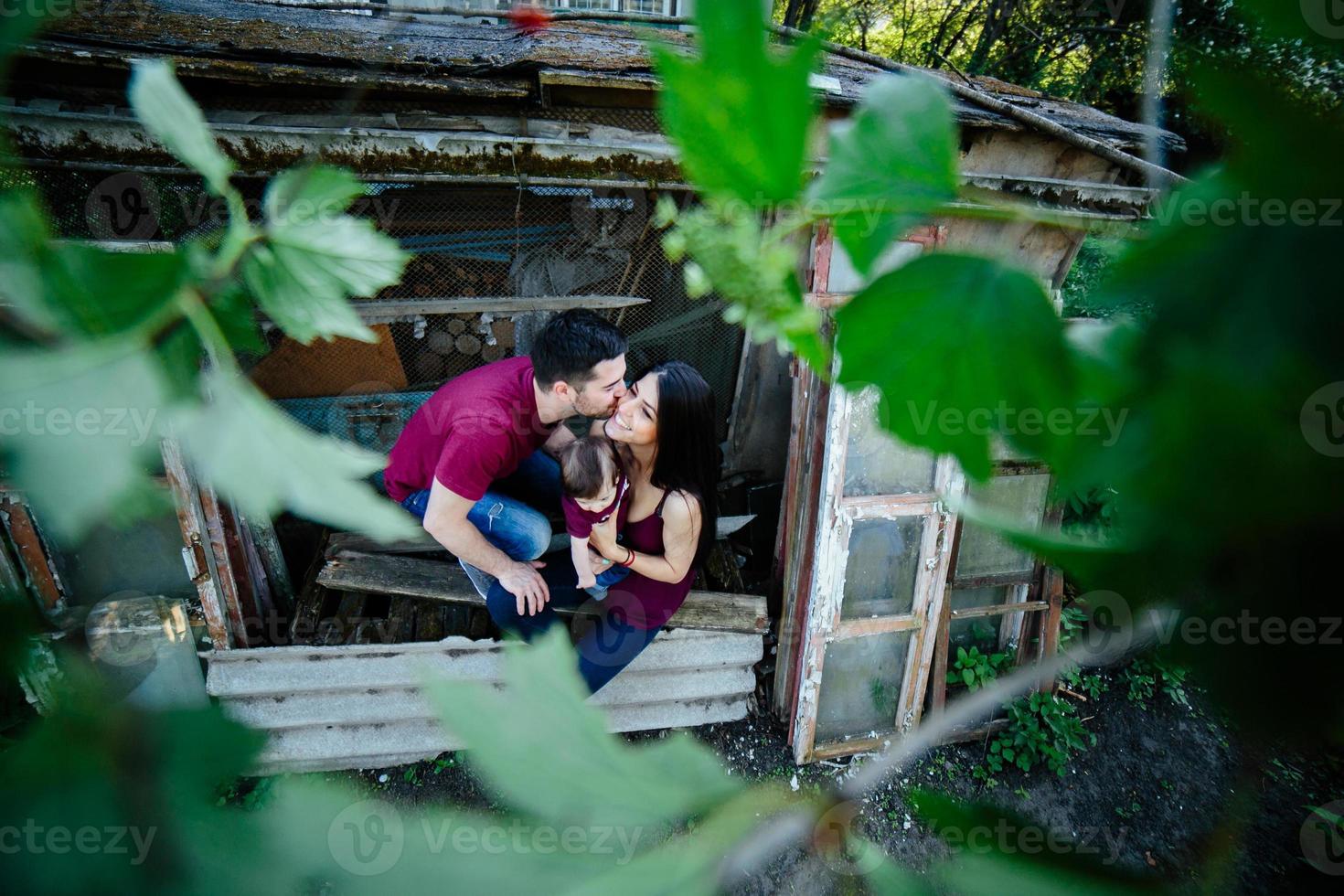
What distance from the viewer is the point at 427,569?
3213 millimetres

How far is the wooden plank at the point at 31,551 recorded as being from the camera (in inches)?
103

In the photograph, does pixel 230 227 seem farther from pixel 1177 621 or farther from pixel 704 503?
pixel 704 503

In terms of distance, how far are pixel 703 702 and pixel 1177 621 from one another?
345 centimetres

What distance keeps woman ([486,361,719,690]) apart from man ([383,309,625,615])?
0.45 ft

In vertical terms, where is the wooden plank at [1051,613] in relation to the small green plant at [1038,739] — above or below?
above

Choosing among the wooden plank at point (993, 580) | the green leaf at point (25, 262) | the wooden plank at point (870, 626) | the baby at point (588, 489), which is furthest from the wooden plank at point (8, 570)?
the wooden plank at point (993, 580)

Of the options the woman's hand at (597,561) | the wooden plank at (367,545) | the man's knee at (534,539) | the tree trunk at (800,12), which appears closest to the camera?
the woman's hand at (597,561)

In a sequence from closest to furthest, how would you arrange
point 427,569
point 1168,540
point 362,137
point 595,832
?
point 1168,540, point 595,832, point 362,137, point 427,569

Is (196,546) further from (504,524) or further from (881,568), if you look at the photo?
(881,568)

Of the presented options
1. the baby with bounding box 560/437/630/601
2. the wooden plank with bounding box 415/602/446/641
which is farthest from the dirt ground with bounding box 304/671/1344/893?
the baby with bounding box 560/437/630/601

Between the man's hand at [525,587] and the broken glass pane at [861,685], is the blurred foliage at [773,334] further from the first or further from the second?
the broken glass pane at [861,685]

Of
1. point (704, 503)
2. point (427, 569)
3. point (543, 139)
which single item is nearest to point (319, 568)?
point (427, 569)

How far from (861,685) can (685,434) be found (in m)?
1.91

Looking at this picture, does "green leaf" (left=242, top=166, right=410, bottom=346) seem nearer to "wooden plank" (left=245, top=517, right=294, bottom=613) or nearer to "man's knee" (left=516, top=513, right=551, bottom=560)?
"man's knee" (left=516, top=513, right=551, bottom=560)
